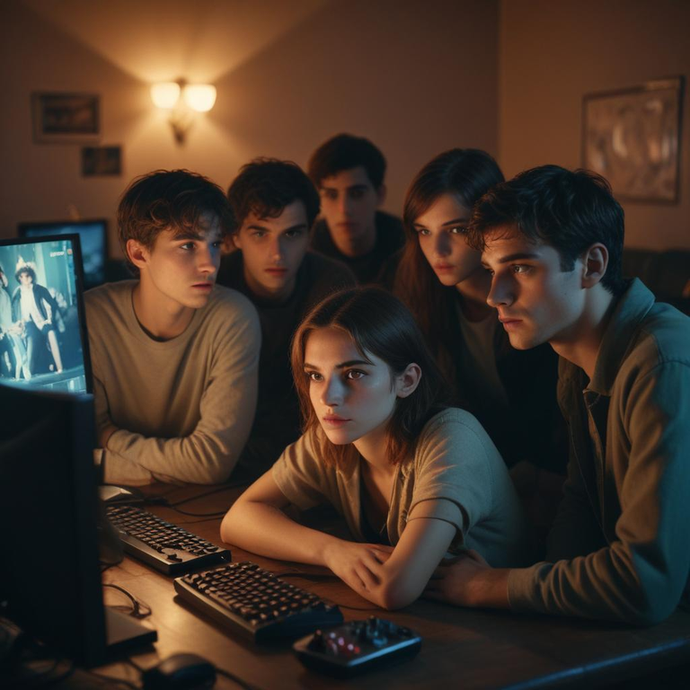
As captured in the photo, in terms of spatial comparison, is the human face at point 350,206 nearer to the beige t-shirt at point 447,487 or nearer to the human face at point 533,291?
the beige t-shirt at point 447,487

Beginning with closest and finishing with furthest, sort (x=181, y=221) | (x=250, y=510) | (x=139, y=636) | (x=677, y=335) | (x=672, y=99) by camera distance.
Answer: (x=139, y=636) < (x=677, y=335) < (x=250, y=510) < (x=181, y=221) < (x=672, y=99)

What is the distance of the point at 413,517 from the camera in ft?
5.22

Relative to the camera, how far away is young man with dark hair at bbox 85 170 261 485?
7.22 ft

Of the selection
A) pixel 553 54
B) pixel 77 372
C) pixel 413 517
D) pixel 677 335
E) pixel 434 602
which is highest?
pixel 553 54

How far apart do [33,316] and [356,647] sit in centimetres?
102

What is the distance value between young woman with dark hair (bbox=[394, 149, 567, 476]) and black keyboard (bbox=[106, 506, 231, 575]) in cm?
89

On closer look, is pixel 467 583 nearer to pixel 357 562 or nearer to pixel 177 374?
pixel 357 562

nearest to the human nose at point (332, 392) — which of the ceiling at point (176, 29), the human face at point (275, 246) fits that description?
the human face at point (275, 246)

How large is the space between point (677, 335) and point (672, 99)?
14.5 ft

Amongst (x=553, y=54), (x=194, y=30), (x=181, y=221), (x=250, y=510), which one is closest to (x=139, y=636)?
(x=250, y=510)

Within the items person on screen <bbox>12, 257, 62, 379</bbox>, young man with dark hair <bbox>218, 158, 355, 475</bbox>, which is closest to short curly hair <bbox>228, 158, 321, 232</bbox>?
young man with dark hair <bbox>218, 158, 355, 475</bbox>

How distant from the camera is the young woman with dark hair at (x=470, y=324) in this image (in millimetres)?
2385

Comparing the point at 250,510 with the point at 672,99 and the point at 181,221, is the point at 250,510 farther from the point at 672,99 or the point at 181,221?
the point at 672,99

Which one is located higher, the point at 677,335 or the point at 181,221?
the point at 181,221
